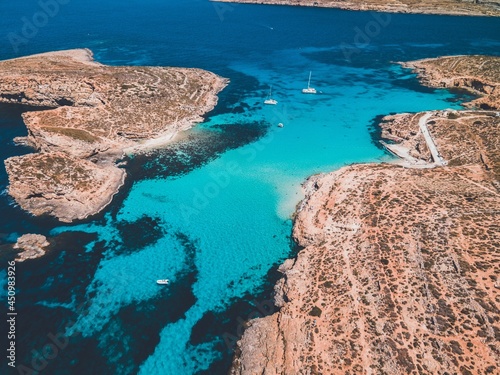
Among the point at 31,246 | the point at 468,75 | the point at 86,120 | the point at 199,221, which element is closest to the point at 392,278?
the point at 199,221

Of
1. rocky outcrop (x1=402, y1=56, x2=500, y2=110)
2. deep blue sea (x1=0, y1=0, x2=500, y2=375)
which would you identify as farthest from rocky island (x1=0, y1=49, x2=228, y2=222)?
rocky outcrop (x1=402, y1=56, x2=500, y2=110)

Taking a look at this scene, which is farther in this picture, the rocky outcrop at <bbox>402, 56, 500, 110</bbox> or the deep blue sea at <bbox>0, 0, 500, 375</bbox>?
the rocky outcrop at <bbox>402, 56, 500, 110</bbox>

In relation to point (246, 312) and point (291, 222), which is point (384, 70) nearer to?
point (291, 222)

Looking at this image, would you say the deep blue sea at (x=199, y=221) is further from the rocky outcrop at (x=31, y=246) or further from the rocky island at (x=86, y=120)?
the rocky island at (x=86, y=120)

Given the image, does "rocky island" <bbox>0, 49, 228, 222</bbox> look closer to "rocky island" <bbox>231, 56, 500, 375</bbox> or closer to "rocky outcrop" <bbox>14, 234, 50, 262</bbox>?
"rocky outcrop" <bbox>14, 234, 50, 262</bbox>

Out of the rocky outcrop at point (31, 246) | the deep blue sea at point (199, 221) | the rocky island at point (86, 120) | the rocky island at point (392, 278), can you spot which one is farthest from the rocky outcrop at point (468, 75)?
the rocky outcrop at point (31, 246)
